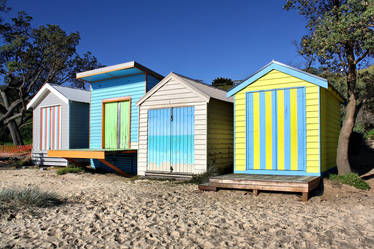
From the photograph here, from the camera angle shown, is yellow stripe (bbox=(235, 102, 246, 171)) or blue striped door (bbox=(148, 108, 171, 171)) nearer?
yellow stripe (bbox=(235, 102, 246, 171))

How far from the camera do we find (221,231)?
500 centimetres

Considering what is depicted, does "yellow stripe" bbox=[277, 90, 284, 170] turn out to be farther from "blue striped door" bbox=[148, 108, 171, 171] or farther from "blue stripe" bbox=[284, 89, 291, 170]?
"blue striped door" bbox=[148, 108, 171, 171]

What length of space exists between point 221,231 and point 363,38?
297 inches

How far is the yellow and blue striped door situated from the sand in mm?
1142

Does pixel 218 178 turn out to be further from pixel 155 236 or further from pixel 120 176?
pixel 120 176

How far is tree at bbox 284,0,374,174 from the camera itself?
875cm

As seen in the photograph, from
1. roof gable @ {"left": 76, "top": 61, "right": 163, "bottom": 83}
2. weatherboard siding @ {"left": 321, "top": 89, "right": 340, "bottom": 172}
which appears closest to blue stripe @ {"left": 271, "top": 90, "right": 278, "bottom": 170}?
weatherboard siding @ {"left": 321, "top": 89, "right": 340, "bottom": 172}

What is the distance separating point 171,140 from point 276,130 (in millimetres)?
3707

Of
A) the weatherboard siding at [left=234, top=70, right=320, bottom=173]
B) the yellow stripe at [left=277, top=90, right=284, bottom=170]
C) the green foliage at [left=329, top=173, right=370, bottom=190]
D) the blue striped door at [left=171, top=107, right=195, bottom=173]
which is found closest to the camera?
the weatherboard siding at [left=234, top=70, right=320, bottom=173]

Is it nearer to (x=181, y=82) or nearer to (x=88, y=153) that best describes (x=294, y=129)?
(x=181, y=82)

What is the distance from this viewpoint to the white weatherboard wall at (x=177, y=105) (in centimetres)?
1009

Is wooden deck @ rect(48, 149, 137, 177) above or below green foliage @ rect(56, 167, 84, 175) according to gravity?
above

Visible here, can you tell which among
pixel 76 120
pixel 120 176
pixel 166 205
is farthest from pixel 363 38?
pixel 76 120

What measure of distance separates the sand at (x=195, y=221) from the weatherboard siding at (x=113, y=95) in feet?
15.8
